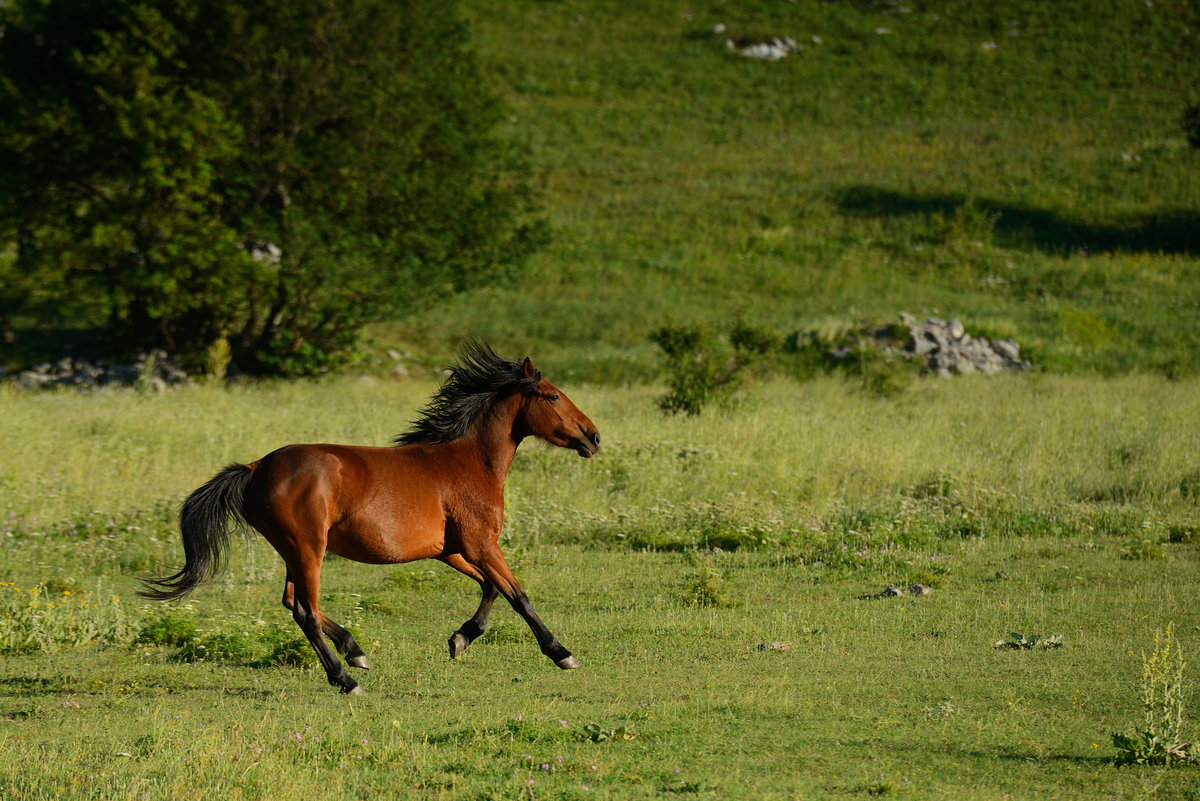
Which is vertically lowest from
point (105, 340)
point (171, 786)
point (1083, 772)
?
point (105, 340)

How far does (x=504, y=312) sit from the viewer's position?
1366 inches

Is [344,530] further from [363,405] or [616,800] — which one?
[363,405]

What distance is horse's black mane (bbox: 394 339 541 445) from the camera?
26.7 feet

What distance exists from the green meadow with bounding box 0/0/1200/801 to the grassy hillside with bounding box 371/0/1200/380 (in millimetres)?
352

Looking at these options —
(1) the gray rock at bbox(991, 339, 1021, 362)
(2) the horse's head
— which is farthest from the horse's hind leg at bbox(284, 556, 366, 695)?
(1) the gray rock at bbox(991, 339, 1021, 362)

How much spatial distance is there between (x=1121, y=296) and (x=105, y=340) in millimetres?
30352

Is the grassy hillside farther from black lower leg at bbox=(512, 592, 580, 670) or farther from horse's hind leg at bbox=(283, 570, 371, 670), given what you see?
horse's hind leg at bbox=(283, 570, 371, 670)

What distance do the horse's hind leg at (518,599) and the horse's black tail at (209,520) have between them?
5.67ft

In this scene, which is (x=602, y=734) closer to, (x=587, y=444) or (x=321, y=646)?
(x=321, y=646)

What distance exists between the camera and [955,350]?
89.9ft

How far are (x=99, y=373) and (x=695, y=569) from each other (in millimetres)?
20619

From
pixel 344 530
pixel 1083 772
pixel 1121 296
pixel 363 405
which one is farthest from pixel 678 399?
pixel 1121 296

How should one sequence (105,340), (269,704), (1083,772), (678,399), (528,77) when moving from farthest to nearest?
1. (528,77)
2. (105,340)
3. (678,399)
4. (269,704)
5. (1083,772)

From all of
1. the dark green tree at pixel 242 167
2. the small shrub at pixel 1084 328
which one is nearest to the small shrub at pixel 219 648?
Answer: the dark green tree at pixel 242 167
